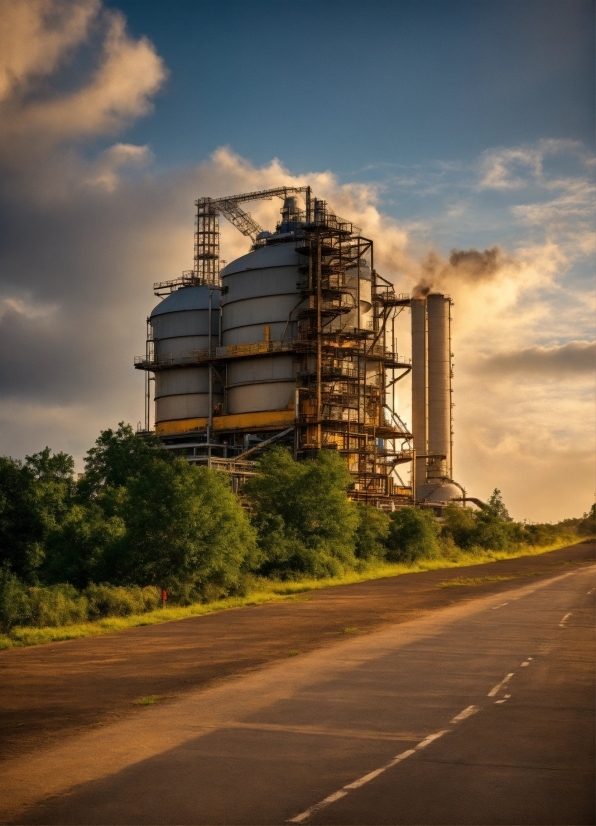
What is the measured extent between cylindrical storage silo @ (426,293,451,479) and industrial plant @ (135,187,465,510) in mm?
10519

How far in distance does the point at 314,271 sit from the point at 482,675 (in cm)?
6146

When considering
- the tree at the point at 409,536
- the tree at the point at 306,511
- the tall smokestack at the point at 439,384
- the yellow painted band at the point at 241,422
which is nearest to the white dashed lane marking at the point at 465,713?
the tree at the point at 306,511

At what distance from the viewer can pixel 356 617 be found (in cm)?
3750

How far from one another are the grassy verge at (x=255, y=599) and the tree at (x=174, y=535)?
150 cm

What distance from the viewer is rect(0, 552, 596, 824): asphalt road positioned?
11.5 metres

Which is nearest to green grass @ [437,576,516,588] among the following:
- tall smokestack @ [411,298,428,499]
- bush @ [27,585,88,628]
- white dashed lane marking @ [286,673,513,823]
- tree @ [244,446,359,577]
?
tree @ [244,446,359,577]

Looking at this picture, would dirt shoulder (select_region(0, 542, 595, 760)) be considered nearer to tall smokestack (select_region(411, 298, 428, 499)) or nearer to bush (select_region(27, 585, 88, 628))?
bush (select_region(27, 585, 88, 628))

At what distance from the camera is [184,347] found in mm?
91125

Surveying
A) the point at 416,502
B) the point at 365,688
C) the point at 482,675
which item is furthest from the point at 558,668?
the point at 416,502

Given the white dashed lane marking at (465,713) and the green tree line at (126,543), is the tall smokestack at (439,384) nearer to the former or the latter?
the green tree line at (126,543)

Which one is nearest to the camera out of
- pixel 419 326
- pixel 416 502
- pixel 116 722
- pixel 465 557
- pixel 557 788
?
A: pixel 557 788

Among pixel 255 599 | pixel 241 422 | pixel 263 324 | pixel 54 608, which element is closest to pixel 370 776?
pixel 54 608

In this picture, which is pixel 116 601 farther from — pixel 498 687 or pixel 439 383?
pixel 439 383

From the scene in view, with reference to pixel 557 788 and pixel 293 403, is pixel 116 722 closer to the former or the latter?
pixel 557 788
